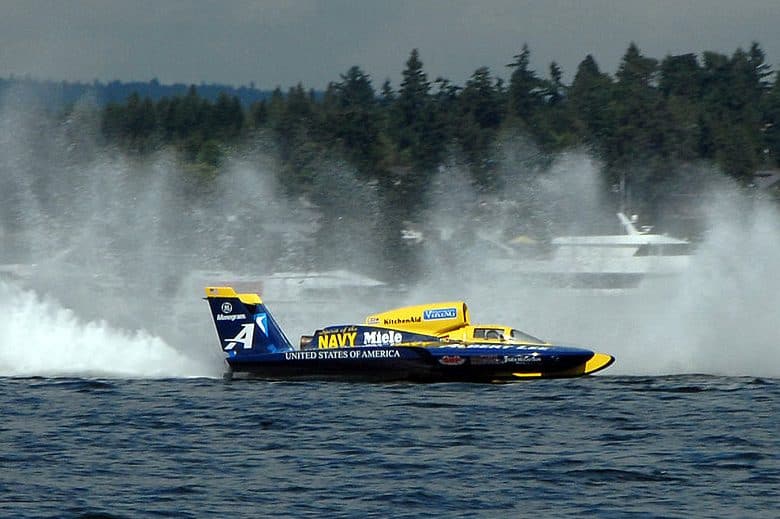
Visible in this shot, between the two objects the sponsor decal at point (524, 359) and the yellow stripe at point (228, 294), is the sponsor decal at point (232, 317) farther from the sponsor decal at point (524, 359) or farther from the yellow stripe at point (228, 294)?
the sponsor decal at point (524, 359)

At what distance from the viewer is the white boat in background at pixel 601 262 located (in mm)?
29203

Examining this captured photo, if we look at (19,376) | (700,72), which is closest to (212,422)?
(19,376)

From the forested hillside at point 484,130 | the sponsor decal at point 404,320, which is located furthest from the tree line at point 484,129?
the sponsor decal at point 404,320

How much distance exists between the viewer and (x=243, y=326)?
56.7 ft

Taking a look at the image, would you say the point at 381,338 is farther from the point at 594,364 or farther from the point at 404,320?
the point at 594,364

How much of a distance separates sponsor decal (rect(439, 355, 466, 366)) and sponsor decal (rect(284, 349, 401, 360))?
555 mm

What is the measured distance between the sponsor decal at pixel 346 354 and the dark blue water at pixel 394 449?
1.52ft

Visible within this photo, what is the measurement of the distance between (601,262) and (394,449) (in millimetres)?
19393

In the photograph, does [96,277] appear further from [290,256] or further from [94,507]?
[94,507]

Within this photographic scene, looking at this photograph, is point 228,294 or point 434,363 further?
point 228,294

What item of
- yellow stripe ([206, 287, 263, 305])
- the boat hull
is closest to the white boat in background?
the boat hull

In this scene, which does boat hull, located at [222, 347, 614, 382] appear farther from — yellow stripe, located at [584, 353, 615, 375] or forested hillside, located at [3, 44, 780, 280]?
forested hillside, located at [3, 44, 780, 280]

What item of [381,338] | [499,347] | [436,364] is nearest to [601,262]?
[499,347]

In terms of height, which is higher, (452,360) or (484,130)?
(484,130)
